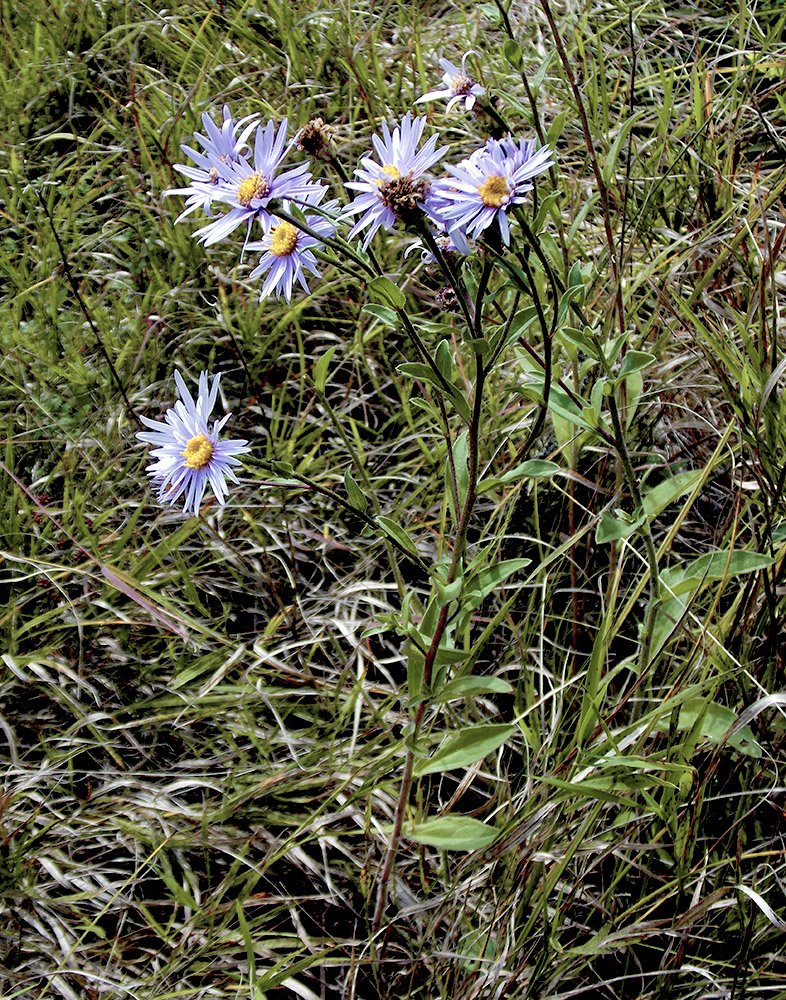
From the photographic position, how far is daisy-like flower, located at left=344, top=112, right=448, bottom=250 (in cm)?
114

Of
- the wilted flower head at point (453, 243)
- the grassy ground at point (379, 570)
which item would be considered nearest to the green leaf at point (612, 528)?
the grassy ground at point (379, 570)

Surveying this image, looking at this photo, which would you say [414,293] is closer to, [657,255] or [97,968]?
[657,255]

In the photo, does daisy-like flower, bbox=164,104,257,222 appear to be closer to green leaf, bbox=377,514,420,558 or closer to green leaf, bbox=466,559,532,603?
green leaf, bbox=377,514,420,558

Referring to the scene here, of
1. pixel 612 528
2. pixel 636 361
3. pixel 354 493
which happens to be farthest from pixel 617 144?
pixel 354 493

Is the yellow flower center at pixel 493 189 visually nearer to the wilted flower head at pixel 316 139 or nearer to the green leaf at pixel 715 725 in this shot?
the wilted flower head at pixel 316 139

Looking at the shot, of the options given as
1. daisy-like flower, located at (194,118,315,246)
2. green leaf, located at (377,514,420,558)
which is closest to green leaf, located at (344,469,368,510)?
green leaf, located at (377,514,420,558)

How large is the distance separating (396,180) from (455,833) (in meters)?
1.00

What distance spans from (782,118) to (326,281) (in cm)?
136

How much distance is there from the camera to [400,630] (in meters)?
1.31

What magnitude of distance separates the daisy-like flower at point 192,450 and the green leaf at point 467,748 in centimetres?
55

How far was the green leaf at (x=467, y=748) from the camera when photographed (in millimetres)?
1379

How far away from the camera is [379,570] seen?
77.4 inches

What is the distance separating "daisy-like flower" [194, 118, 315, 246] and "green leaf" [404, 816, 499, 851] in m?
0.97

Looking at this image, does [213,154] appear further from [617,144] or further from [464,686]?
[464,686]
